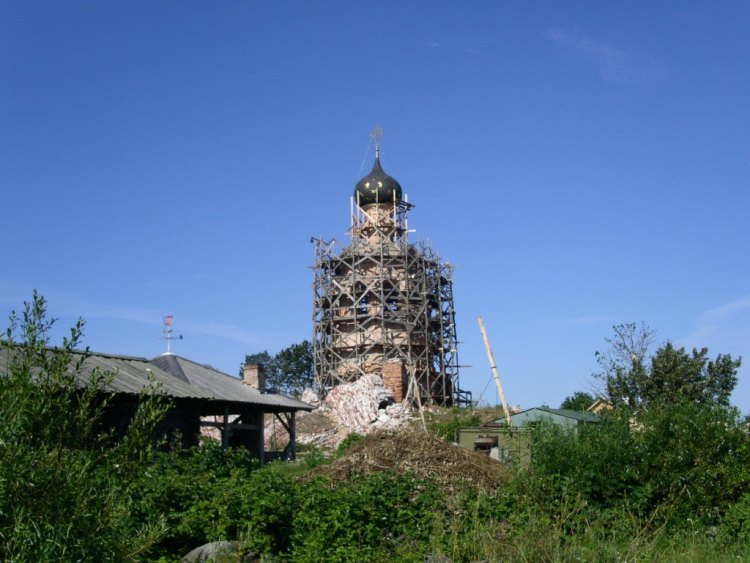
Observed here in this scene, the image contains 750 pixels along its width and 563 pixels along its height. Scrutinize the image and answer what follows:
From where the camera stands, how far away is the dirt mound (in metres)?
12.6

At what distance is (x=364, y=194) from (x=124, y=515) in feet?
142

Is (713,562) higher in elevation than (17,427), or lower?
lower

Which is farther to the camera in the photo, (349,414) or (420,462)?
(349,414)

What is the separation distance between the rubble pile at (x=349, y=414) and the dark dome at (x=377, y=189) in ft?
41.1

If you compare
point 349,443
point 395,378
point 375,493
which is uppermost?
point 395,378

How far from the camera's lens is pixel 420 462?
42.5 ft

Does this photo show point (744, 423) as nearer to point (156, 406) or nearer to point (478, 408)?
point (156, 406)

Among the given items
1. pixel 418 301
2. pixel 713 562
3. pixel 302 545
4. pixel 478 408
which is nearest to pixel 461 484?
pixel 302 545

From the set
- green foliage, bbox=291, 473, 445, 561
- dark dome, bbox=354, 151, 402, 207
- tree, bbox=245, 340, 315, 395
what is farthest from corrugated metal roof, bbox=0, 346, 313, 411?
tree, bbox=245, 340, 315, 395

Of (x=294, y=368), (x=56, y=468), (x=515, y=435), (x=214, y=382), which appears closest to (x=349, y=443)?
(x=515, y=435)

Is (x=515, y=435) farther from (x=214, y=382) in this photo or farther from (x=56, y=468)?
(x=214, y=382)

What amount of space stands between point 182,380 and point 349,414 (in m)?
17.0

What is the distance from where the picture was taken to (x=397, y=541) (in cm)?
956

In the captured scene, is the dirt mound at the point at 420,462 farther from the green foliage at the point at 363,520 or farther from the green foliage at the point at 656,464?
the green foliage at the point at 363,520
